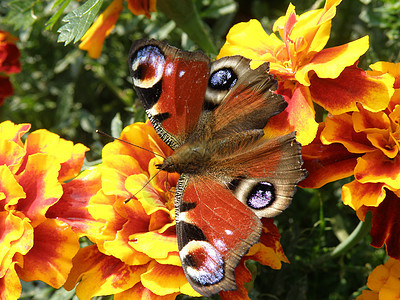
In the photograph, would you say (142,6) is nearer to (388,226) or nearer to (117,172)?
(117,172)

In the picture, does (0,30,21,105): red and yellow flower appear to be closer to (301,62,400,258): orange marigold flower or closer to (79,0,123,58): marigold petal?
(79,0,123,58): marigold petal

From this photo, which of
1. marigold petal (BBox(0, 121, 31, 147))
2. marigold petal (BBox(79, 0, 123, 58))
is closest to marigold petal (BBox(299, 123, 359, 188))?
marigold petal (BBox(0, 121, 31, 147))

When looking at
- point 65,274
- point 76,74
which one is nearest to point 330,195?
point 65,274

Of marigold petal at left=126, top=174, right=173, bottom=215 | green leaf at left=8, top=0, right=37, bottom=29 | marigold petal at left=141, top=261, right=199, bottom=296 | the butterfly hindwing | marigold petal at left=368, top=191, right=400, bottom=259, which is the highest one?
green leaf at left=8, top=0, right=37, bottom=29

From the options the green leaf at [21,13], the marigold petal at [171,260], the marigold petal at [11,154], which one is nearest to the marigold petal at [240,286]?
the marigold petal at [171,260]

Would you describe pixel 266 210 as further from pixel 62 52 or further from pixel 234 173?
pixel 62 52
